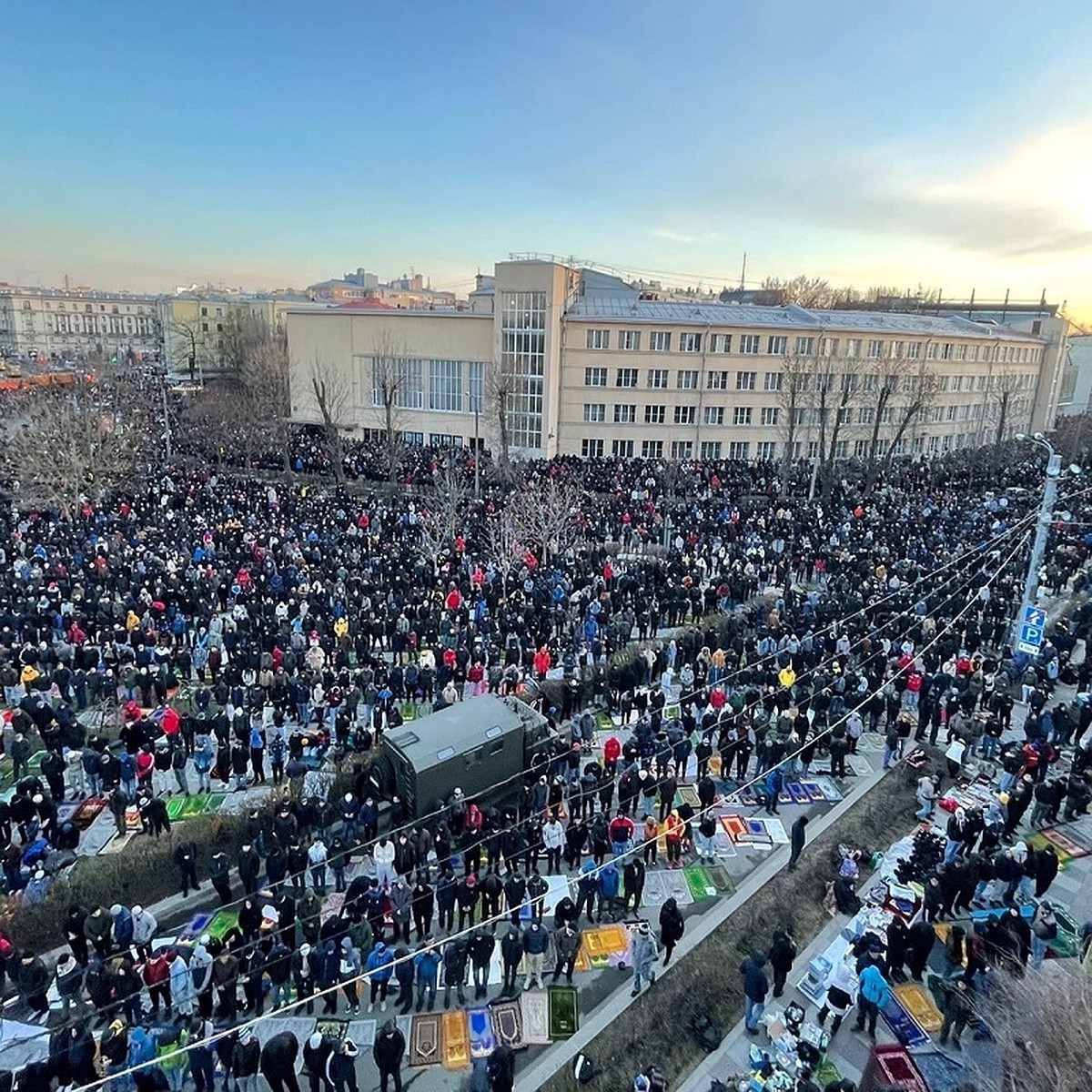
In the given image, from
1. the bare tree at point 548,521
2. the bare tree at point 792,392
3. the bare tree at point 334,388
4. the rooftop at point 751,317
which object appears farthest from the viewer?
the bare tree at point 334,388

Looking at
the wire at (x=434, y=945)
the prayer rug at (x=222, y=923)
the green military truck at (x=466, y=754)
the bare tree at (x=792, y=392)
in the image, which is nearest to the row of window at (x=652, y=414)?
the bare tree at (x=792, y=392)

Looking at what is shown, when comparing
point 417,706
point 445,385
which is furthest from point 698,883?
point 445,385

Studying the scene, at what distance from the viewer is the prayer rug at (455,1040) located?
8.72 metres

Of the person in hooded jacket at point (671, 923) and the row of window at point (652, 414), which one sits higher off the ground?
the row of window at point (652, 414)

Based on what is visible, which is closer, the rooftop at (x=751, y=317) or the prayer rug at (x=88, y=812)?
the prayer rug at (x=88, y=812)

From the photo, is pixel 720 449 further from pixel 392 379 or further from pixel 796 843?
pixel 796 843

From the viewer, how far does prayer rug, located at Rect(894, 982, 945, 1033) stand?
8992mm

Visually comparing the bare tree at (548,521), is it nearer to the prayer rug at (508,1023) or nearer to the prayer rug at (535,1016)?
the prayer rug at (535,1016)

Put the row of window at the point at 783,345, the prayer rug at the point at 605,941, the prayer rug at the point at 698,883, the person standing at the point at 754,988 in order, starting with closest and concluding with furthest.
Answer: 1. the person standing at the point at 754,988
2. the prayer rug at the point at 605,941
3. the prayer rug at the point at 698,883
4. the row of window at the point at 783,345

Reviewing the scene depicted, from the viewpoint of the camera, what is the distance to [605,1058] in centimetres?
882

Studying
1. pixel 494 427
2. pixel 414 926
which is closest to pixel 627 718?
pixel 414 926

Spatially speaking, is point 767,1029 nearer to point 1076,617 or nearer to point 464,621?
point 464,621

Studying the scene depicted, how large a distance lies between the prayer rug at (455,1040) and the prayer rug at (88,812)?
775cm

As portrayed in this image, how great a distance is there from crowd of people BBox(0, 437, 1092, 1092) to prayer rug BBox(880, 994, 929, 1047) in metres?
1.91
